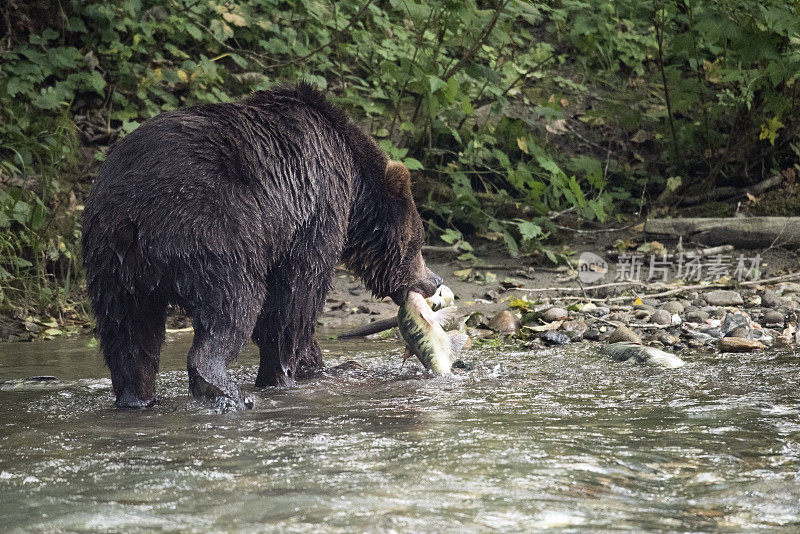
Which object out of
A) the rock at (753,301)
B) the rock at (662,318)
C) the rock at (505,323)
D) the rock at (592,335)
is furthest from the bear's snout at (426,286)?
the rock at (753,301)

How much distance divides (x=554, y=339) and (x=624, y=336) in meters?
0.50

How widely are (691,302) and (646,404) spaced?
3312mm

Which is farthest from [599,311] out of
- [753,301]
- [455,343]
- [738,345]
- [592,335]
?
[455,343]

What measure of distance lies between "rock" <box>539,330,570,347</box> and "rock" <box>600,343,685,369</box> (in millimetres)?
546

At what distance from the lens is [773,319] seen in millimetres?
6531

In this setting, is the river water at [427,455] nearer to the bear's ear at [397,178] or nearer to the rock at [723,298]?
the bear's ear at [397,178]

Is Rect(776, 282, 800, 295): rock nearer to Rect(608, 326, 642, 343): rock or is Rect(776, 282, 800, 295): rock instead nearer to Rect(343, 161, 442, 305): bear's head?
Rect(608, 326, 642, 343): rock

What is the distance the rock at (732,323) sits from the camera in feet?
20.4

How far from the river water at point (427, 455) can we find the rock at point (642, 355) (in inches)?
5.2

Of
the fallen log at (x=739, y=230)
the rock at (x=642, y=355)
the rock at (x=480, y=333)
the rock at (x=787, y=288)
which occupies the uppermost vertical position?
the fallen log at (x=739, y=230)

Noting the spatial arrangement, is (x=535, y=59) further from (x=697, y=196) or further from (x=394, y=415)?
(x=394, y=415)

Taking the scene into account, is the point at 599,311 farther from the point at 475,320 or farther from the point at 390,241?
the point at 390,241

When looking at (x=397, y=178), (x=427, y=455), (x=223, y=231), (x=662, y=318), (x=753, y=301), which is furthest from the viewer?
(x=753, y=301)

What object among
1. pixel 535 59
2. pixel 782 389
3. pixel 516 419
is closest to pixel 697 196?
pixel 535 59
